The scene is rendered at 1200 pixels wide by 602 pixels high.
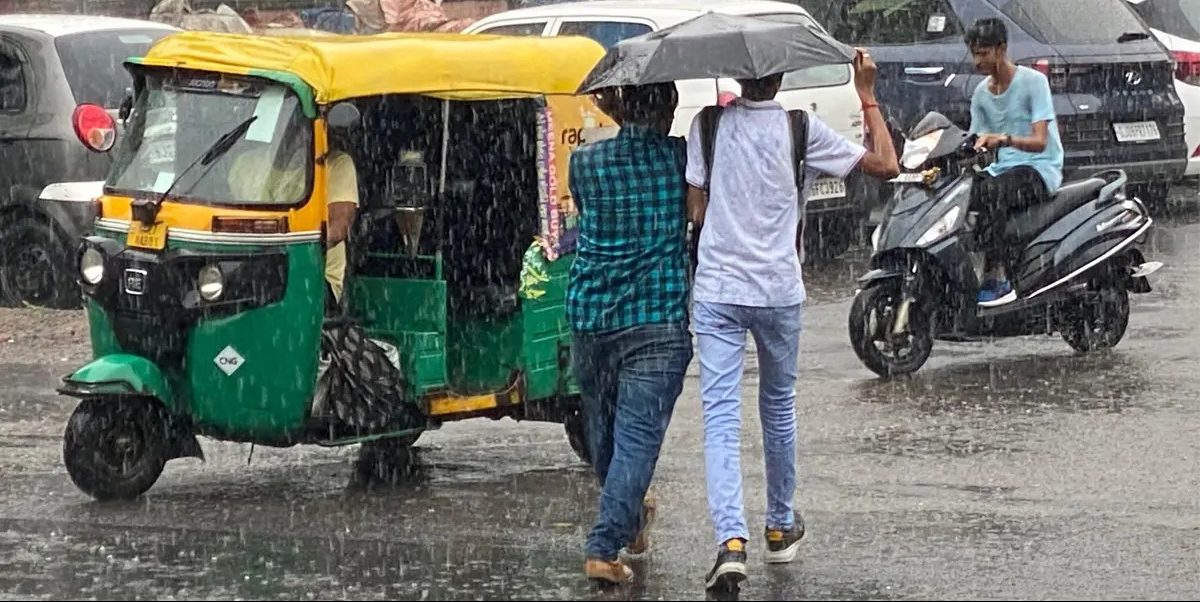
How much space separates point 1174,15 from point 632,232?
38.8 feet

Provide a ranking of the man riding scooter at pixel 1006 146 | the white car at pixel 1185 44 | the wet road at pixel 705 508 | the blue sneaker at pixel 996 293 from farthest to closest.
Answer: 1. the white car at pixel 1185 44
2. the blue sneaker at pixel 996 293
3. the man riding scooter at pixel 1006 146
4. the wet road at pixel 705 508

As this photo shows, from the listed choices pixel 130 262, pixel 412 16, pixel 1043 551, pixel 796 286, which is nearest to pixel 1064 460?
pixel 1043 551

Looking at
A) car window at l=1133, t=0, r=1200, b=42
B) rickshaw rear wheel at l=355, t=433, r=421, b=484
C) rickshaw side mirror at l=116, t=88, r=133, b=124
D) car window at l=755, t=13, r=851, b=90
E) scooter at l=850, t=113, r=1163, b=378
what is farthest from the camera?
car window at l=1133, t=0, r=1200, b=42

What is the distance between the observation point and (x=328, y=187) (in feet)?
26.2

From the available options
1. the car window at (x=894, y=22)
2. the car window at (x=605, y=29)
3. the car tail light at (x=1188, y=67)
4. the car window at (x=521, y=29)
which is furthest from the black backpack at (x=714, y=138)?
the car tail light at (x=1188, y=67)

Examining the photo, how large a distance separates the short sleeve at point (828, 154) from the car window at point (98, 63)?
6770 millimetres

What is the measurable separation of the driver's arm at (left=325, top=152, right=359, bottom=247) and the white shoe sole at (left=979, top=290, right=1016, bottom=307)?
3.90 metres

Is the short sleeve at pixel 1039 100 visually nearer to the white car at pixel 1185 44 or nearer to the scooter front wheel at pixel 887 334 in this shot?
the scooter front wheel at pixel 887 334

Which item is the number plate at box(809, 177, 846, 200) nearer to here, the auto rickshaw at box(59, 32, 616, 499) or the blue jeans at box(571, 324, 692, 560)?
the auto rickshaw at box(59, 32, 616, 499)

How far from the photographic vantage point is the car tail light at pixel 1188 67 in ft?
54.0

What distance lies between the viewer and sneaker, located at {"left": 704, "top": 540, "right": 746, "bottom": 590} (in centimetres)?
Result: 654

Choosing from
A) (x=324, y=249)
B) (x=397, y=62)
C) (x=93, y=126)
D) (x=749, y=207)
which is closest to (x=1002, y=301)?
(x=397, y=62)

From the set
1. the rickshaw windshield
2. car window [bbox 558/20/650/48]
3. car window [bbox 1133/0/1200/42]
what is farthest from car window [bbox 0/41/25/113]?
car window [bbox 1133/0/1200/42]

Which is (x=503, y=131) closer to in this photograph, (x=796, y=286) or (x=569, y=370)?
(x=569, y=370)
